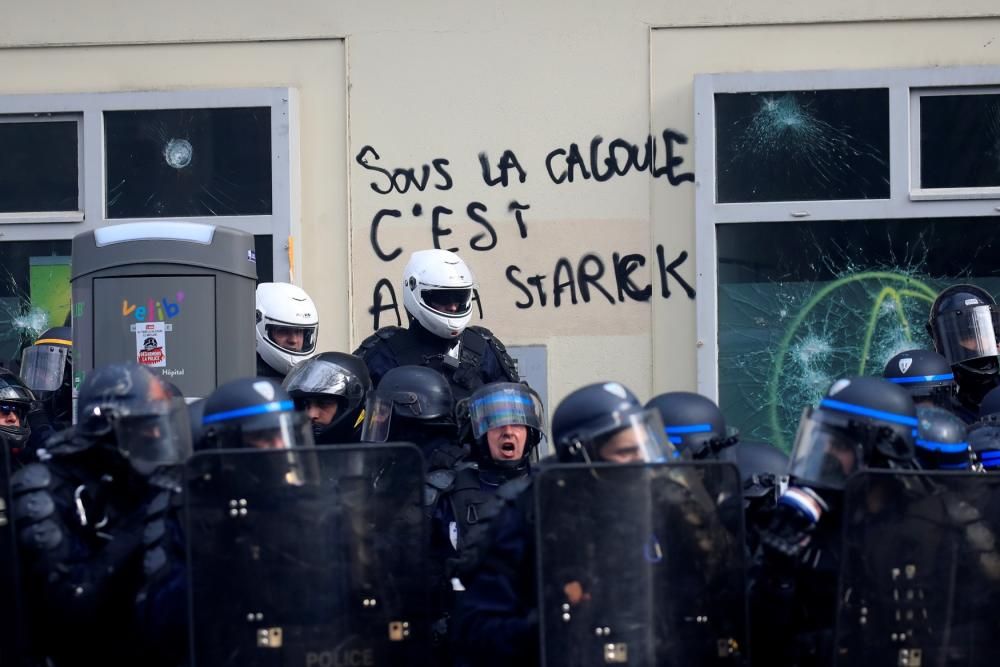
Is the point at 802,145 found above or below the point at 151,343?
above

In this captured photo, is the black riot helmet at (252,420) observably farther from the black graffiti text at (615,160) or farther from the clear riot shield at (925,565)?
the black graffiti text at (615,160)

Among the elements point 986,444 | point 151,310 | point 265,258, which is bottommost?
point 986,444

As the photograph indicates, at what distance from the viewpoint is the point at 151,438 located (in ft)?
16.6

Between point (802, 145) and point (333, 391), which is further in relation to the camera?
point (802, 145)

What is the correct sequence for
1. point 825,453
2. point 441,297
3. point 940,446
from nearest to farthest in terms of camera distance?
point 825,453 < point 940,446 < point 441,297

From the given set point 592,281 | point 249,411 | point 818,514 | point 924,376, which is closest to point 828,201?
point 592,281

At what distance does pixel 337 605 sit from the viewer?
15.3 feet

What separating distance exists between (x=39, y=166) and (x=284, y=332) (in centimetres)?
242

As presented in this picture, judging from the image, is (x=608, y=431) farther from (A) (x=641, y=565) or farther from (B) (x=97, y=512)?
(B) (x=97, y=512)

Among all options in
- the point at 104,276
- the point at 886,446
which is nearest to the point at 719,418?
the point at 886,446

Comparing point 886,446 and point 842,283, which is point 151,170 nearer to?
point 842,283

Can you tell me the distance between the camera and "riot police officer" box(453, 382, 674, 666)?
4.71 metres

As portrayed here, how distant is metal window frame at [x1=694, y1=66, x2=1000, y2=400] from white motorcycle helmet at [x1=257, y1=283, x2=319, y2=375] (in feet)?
7.56

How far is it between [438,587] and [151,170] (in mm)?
4273
